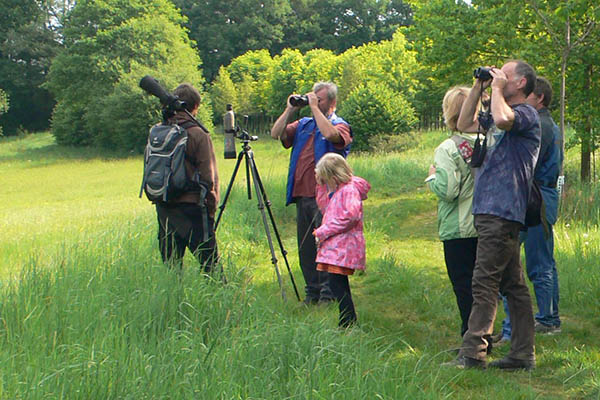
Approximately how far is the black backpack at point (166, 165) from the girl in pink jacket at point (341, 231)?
1.05 meters

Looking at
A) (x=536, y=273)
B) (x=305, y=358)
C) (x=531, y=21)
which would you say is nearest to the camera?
(x=305, y=358)

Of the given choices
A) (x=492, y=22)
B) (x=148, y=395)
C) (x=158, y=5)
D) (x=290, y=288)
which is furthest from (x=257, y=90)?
(x=148, y=395)

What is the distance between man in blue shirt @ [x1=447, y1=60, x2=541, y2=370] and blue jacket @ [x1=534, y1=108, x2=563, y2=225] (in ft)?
2.41

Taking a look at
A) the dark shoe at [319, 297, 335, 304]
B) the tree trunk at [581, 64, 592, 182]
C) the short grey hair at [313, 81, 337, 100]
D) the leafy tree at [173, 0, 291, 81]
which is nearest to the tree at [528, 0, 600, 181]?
the tree trunk at [581, 64, 592, 182]

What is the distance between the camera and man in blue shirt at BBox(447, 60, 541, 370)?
426cm

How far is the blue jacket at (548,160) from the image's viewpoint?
16.4ft

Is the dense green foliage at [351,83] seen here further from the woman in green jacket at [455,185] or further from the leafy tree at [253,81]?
the woman in green jacket at [455,185]

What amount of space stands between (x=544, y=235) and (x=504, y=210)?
0.92 metres

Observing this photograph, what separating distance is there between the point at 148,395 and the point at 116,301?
1.48m

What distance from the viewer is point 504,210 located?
425cm

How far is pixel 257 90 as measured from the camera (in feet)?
207

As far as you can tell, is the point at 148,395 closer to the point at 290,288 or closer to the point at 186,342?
the point at 186,342

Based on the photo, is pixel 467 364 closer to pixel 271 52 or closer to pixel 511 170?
pixel 511 170

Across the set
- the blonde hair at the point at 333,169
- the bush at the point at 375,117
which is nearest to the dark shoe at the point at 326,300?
the blonde hair at the point at 333,169
